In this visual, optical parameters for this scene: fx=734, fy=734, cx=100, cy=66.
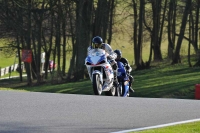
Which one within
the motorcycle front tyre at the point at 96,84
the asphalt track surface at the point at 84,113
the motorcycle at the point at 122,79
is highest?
the asphalt track surface at the point at 84,113

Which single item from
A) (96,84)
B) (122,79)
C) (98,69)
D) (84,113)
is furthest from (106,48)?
(84,113)

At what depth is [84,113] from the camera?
13125 millimetres

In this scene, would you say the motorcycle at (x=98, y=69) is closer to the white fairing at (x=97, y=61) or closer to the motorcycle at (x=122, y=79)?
the white fairing at (x=97, y=61)

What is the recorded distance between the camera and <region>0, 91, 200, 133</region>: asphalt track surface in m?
11.5

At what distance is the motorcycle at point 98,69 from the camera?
19.8 m

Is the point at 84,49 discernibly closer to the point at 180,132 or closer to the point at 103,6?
the point at 103,6

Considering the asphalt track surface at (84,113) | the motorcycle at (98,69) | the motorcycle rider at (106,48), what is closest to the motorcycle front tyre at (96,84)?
the motorcycle at (98,69)

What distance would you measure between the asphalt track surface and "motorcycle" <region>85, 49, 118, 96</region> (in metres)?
3.74

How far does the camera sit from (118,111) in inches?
532

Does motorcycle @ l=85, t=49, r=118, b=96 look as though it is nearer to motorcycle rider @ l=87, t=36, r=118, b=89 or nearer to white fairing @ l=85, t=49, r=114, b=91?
white fairing @ l=85, t=49, r=114, b=91

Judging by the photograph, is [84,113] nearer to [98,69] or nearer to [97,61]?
[97,61]

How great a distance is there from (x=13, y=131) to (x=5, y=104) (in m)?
3.32

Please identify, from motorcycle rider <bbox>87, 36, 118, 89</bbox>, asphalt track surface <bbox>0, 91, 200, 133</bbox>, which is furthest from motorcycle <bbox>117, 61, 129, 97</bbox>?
asphalt track surface <bbox>0, 91, 200, 133</bbox>

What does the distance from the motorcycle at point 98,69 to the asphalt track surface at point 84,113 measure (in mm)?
3736
